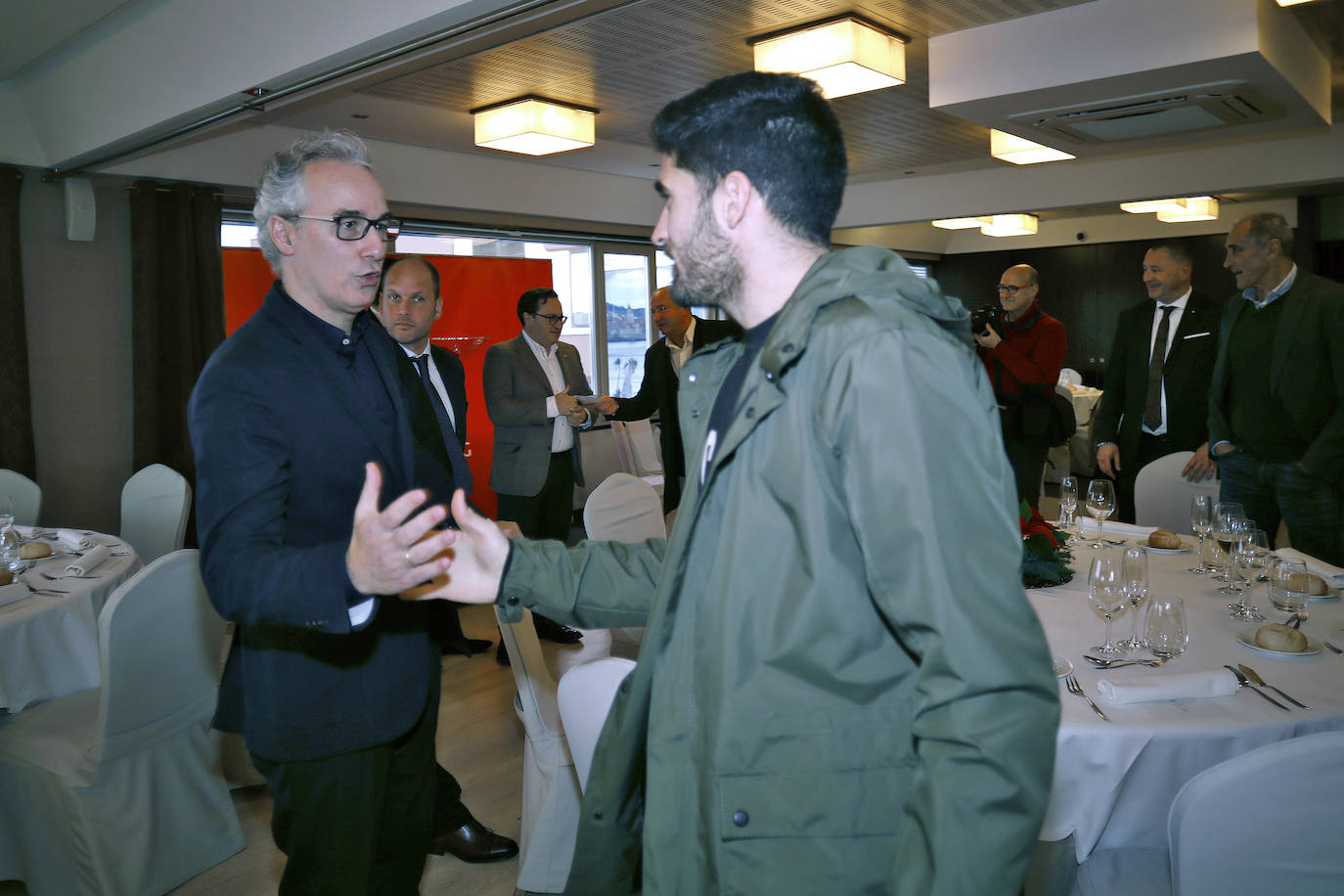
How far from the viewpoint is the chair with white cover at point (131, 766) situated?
2.39m

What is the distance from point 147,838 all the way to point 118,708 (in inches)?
16.2

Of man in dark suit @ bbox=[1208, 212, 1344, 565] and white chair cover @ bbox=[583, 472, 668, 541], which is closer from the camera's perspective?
white chair cover @ bbox=[583, 472, 668, 541]

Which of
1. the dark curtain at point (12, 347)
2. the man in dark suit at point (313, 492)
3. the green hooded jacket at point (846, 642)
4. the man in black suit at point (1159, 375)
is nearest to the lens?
the green hooded jacket at point (846, 642)

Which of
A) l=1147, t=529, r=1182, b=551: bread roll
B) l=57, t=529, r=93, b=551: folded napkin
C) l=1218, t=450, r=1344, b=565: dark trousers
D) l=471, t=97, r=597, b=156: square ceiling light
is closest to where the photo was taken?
l=1147, t=529, r=1182, b=551: bread roll

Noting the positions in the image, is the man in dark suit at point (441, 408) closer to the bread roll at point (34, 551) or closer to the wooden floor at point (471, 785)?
the wooden floor at point (471, 785)

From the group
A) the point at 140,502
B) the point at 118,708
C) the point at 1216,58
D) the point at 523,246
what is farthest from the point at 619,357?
the point at 118,708

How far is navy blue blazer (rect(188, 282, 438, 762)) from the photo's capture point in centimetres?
130

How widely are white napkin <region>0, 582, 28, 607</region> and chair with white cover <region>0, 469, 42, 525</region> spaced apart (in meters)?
1.80

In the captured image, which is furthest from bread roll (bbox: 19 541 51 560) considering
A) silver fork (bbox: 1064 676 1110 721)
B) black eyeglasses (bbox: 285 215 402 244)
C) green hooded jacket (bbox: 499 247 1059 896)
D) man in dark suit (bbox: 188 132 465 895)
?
silver fork (bbox: 1064 676 1110 721)

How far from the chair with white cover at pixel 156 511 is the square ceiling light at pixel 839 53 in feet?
11.5

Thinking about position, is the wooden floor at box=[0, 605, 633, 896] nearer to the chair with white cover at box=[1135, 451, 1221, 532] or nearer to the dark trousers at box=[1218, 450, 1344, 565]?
the chair with white cover at box=[1135, 451, 1221, 532]

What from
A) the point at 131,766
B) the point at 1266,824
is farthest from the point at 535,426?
the point at 1266,824

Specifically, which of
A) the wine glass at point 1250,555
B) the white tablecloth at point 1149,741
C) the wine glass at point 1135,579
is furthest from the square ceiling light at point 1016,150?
the white tablecloth at point 1149,741

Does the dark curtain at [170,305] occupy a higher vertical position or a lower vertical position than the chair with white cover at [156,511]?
higher
